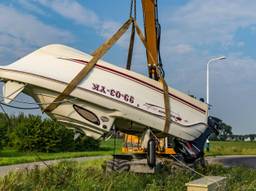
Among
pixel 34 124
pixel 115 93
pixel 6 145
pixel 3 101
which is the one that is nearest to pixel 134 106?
pixel 115 93

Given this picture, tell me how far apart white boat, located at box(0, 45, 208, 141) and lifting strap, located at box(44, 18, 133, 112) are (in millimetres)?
83

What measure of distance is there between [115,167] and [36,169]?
3206 mm

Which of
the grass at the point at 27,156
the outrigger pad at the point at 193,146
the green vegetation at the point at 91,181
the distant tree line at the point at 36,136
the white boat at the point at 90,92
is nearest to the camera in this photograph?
the green vegetation at the point at 91,181

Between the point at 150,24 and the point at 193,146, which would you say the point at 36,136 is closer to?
the point at 150,24

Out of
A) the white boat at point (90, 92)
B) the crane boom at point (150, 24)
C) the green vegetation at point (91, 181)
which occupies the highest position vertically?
the crane boom at point (150, 24)

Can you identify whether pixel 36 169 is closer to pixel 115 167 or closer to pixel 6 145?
pixel 115 167

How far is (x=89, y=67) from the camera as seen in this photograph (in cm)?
1091

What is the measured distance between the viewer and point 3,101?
10461mm

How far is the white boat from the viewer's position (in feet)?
34.8

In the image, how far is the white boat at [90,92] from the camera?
10594 millimetres

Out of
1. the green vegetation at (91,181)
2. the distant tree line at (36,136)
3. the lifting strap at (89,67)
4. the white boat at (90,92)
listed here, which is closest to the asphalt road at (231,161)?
the distant tree line at (36,136)

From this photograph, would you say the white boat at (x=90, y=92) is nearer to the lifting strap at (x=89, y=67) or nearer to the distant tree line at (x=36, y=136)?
the lifting strap at (x=89, y=67)

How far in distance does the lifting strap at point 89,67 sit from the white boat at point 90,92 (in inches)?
3.3

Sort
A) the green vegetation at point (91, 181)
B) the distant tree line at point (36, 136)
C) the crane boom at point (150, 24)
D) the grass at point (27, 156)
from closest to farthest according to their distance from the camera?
1. the green vegetation at point (91, 181)
2. the crane boom at point (150, 24)
3. the grass at point (27, 156)
4. the distant tree line at point (36, 136)
